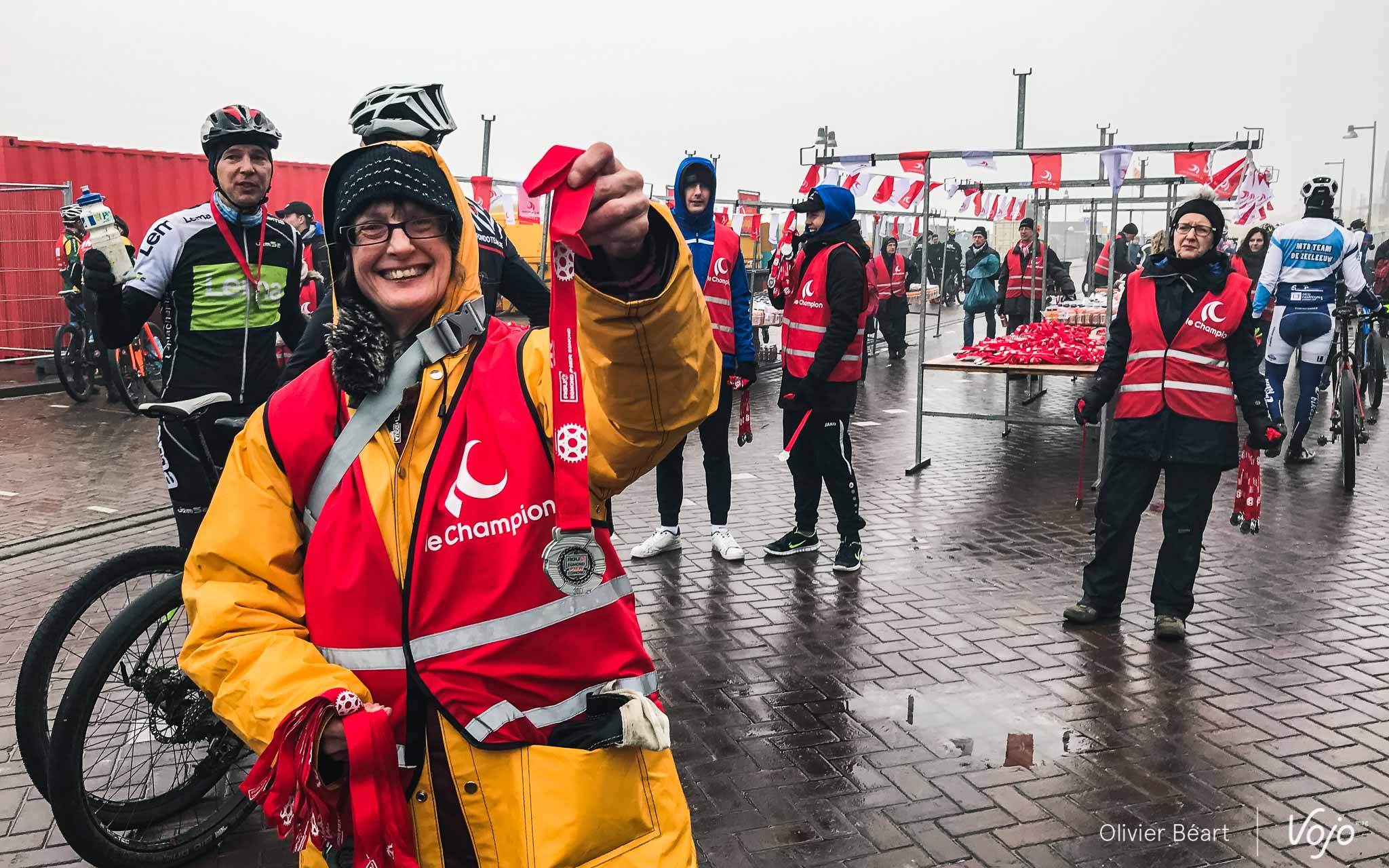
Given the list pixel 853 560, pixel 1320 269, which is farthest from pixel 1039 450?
pixel 853 560


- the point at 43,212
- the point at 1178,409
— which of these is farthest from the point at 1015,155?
the point at 43,212

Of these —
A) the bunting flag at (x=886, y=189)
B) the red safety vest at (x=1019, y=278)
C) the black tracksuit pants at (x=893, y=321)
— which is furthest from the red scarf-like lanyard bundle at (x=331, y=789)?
the black tracksuit pants at (x=893, y=321)

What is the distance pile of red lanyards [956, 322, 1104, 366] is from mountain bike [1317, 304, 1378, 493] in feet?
6.27

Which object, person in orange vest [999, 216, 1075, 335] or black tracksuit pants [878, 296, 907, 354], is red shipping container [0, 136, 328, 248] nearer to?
black tracksuit pants [878, 296, 907, 354]

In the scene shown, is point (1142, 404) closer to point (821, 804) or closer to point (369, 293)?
point (821, 804)

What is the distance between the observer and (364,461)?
185 cm

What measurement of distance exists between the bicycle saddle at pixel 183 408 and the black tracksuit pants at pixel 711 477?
3.27 m

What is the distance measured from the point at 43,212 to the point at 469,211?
15.9m

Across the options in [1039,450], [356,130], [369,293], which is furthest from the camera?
[1039,450]

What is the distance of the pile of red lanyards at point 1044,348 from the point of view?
9.46m

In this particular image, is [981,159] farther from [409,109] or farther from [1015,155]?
[409,109]

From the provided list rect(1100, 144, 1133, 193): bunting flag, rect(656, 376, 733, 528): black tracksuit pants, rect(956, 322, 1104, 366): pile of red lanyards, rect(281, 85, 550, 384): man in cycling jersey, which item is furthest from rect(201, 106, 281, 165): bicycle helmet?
rect(956, 322, 1104, 366): pile of red lanyards

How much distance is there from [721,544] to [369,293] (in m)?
4.96

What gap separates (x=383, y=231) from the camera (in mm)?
1954
